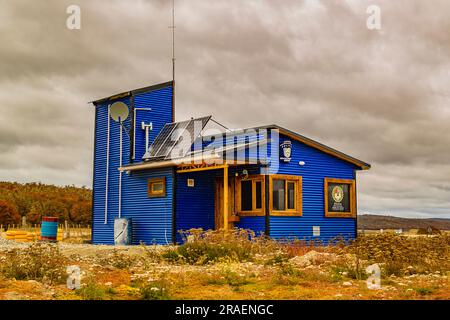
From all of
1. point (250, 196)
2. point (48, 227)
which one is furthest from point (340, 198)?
point (48, 227)

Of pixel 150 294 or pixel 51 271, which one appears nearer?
pixel 150 294

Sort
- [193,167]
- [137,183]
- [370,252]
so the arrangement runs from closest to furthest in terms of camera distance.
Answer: [370,252], [193,167], [137,183]

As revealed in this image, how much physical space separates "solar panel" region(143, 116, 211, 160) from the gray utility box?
2.41 m

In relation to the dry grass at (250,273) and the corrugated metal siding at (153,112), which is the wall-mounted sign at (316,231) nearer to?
Result: the dry grass at (250,273)

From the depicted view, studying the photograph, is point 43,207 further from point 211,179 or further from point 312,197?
point 312,197

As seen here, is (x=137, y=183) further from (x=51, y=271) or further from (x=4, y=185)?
(x=4, y=185)

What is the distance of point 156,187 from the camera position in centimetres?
2080

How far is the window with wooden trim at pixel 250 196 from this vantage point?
63.1 ft

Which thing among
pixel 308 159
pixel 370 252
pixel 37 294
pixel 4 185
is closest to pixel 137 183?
pixel 308 159

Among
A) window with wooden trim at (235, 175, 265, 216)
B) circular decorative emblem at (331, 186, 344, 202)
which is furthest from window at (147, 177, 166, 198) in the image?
circular decorative emblem at (331, 186, 344, 202)

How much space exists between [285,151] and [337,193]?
125 inches

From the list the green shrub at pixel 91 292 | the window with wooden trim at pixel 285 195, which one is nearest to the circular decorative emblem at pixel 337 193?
the window with wooden trim at pixel 285 195
